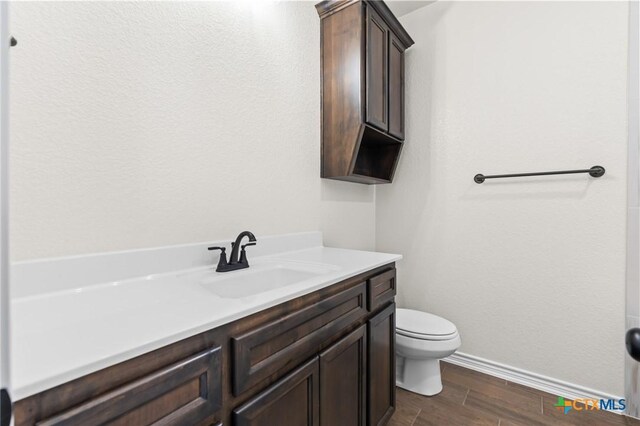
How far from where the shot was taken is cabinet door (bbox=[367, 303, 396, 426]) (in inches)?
50.7

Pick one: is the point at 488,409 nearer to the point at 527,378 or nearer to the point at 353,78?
the point at 527,378

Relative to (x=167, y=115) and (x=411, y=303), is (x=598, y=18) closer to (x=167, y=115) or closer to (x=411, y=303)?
(x=411, y=303)

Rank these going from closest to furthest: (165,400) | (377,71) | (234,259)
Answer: (165,400) → (234,259) → (377,71)

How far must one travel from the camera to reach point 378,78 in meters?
1.90

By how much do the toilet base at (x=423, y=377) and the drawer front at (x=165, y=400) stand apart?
58.9 inches

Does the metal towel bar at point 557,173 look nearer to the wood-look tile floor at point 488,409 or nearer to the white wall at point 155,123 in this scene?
the white wall at point 155,123

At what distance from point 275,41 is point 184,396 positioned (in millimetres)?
1593

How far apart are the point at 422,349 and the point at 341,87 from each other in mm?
1589

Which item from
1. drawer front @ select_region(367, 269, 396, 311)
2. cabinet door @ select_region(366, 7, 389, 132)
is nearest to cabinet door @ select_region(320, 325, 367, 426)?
drawer front @ select_region(367, 269, 396, 311)

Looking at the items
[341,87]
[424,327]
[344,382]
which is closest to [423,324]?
[424,327]

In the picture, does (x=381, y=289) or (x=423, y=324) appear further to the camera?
(x=423, y=324)

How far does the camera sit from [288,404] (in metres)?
0.87

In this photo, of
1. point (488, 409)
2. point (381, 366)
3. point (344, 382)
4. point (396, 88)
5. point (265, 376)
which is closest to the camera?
point (265, 376)

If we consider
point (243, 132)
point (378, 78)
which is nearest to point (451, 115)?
point (378, 78)
